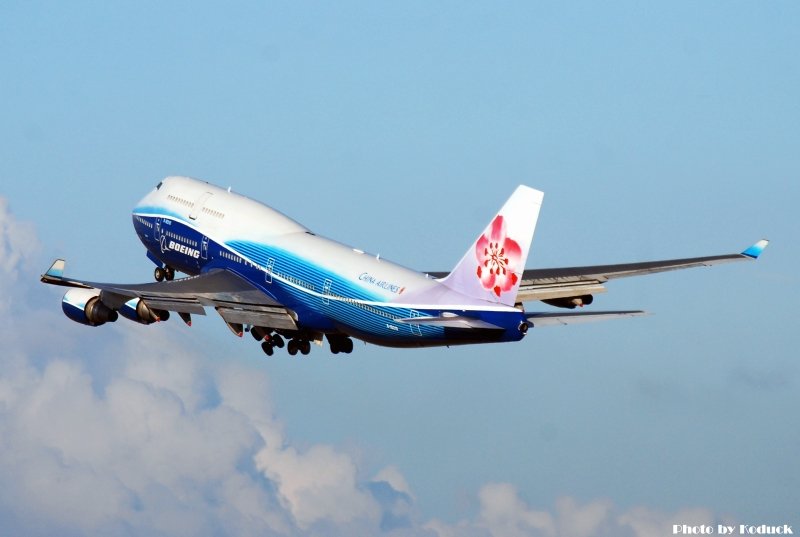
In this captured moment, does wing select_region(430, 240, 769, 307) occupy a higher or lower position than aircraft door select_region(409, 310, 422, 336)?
higher

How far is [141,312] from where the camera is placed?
281ft

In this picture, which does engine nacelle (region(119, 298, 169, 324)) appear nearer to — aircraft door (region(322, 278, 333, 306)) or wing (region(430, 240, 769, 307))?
aircraft door (region(322, 278, 333, 306))

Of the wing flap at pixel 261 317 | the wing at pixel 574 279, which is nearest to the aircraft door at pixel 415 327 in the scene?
the wing flap at pixel 261 317

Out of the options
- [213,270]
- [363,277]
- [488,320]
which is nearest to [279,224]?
[213,270]

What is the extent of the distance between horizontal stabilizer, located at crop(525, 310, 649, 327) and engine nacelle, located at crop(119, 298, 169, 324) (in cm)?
1894

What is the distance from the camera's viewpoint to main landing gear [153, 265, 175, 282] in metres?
99.8

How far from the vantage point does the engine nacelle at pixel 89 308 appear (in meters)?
88.2

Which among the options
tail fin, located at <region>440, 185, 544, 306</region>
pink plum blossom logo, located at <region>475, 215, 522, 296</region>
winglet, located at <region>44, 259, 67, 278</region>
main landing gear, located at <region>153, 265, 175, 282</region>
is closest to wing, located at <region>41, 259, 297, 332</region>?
winglet, located at <region>44, 259, 67, 278</region>

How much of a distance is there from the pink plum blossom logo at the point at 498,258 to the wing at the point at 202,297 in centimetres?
1263

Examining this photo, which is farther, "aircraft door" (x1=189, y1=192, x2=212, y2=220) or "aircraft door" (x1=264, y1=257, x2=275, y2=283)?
"aircraft door" (x1=189, y1=192, x2=212, y2=220)

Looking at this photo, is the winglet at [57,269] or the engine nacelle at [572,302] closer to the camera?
the winglet at [57,269]

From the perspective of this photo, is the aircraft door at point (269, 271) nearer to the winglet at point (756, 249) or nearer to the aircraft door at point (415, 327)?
the aircraft door at point (415, 327)

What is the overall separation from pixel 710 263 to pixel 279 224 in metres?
22.4

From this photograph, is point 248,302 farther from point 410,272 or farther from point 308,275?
point 410,272
